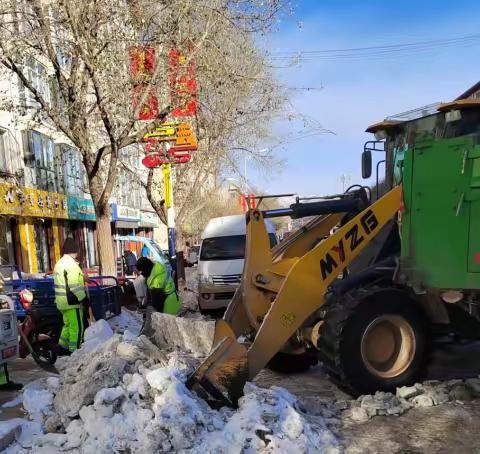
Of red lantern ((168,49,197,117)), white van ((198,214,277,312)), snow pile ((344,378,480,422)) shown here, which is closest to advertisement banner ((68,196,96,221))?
white van ((198,214,277,312))

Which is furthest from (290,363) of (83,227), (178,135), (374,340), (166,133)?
(83,227)

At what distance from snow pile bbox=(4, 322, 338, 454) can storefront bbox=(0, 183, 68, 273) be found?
1411cm

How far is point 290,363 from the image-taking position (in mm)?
6727

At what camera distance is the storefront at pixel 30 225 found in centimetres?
1825

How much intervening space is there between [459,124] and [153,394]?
4071 mm

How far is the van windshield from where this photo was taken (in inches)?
512

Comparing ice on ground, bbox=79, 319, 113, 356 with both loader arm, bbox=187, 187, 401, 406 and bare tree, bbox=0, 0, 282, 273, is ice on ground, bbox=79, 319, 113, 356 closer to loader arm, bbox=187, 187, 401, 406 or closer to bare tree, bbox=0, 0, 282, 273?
loader arm, bbox=187, 187, 401, 406

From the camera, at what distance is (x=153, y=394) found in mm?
4496

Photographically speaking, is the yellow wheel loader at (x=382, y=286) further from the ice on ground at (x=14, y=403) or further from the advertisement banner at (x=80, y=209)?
the advertisement banner at (x=80, y=209)

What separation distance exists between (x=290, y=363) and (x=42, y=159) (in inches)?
729

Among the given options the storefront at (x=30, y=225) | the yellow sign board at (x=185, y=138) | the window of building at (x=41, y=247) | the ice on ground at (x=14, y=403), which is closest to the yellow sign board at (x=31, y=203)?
the storefront at (x=30, y=225)

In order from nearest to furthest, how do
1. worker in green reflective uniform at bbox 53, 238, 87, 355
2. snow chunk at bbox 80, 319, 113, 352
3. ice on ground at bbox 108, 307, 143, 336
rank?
1. snow chunk at bbox 80, 319, 113, 352
2. worker in green reflective uniform at bbox 53, 238, 87, 355
3. ice on ground at bbox 108, 307, 143, 336

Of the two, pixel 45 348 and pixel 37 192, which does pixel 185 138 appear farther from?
pixel 45 348

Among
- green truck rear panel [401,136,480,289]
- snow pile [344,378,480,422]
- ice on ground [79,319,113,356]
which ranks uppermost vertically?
green truck rear panel [401,136,480,289]
